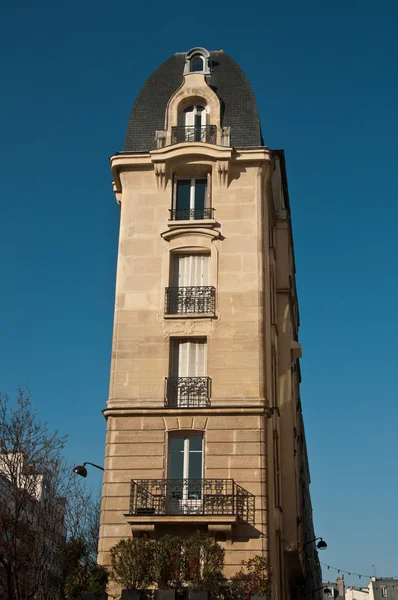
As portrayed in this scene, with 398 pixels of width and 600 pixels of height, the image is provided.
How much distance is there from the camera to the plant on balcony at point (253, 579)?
2089cm

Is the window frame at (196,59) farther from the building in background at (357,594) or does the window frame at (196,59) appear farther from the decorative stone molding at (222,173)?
the building in background at (357,594)

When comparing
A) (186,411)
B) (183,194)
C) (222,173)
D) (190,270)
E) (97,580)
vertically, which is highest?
(222,173)

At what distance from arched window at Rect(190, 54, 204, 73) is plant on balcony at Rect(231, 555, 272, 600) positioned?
16912 millimetres

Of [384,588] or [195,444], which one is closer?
[195,444]

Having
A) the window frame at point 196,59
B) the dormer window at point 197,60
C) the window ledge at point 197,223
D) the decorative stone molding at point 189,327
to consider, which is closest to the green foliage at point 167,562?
the decorative stone molding at point 189,327

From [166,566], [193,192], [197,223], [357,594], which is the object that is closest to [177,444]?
[166,566]

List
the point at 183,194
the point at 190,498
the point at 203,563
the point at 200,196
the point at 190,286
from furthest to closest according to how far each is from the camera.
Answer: the point at 183,194, the point at 200,196, the point at 190,286, the point at 190,498, the point at 203,563

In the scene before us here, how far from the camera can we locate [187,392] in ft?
79.3

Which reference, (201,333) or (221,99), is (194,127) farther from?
(201,333)

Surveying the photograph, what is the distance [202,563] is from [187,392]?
5059 mm

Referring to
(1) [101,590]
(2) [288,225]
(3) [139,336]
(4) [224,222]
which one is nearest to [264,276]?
(4) [224,222]

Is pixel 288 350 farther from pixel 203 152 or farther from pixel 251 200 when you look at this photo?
pixel 203 152

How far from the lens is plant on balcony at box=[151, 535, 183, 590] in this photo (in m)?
21.1

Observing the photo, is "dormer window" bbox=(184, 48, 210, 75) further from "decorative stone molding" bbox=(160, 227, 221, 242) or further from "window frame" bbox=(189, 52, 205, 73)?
"decorative stone molding" bbox=(160, 227, 221, 242)
